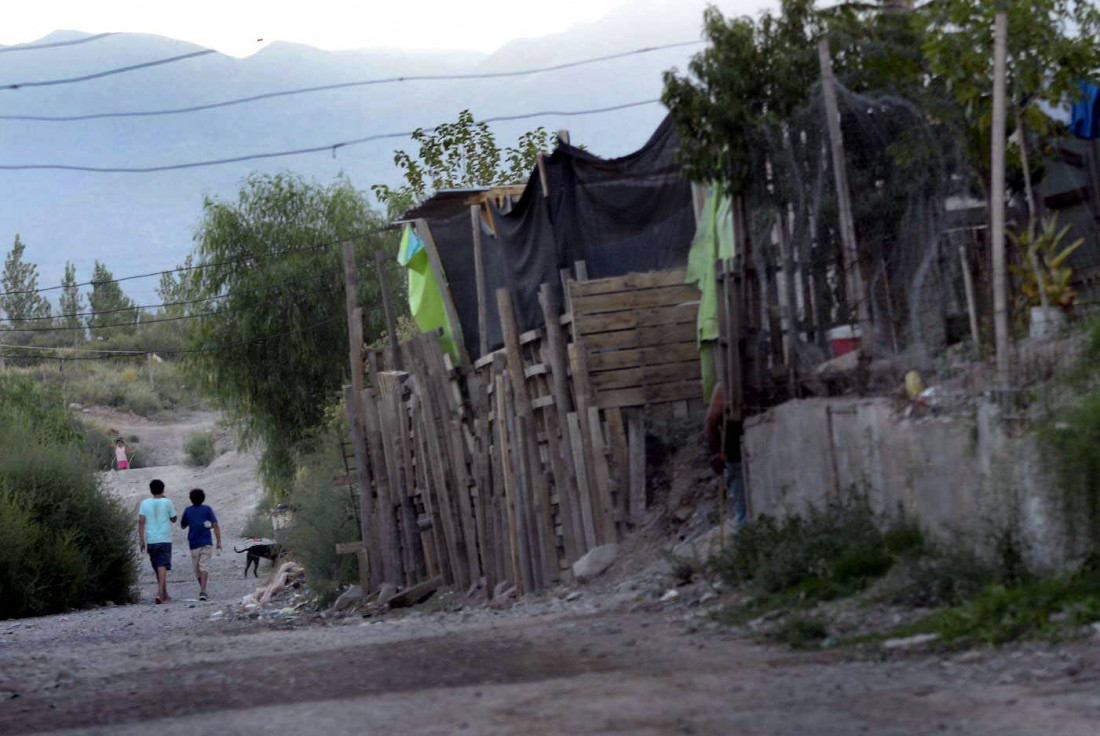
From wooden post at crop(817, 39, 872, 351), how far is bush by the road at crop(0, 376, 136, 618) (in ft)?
49.3

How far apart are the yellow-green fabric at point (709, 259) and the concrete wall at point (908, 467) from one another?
1136 mm

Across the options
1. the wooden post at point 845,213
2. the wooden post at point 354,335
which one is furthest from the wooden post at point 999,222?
the wooden post at point 354,335

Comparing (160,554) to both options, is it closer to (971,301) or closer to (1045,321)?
(971,301)

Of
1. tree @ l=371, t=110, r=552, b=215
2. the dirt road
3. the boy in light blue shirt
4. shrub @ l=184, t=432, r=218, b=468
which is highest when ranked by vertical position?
tree @ l=371, t=110, r=552, b=215

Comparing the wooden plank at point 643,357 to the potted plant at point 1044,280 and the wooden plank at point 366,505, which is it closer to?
the potted plant at point 1044,280

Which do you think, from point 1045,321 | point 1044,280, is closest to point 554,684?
point 1045,321

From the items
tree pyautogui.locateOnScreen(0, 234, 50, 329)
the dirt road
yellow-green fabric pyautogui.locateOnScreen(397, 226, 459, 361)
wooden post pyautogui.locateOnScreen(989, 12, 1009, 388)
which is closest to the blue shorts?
yellow-green fabric pyautogui.locateOnScreen(397, 226, 459, 361)

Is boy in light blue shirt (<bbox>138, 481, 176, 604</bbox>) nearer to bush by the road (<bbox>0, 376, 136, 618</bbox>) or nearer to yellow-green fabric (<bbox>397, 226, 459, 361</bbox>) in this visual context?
bush by the road (<bbox>0, 376, 136, 618</bbox>)

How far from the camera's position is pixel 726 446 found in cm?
1159

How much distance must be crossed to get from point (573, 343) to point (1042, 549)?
638 centimetres

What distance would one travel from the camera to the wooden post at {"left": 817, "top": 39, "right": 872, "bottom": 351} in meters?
9.55

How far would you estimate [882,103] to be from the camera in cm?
974

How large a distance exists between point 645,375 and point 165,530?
10.6 m

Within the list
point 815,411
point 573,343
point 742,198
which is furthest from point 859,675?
point 573,343
